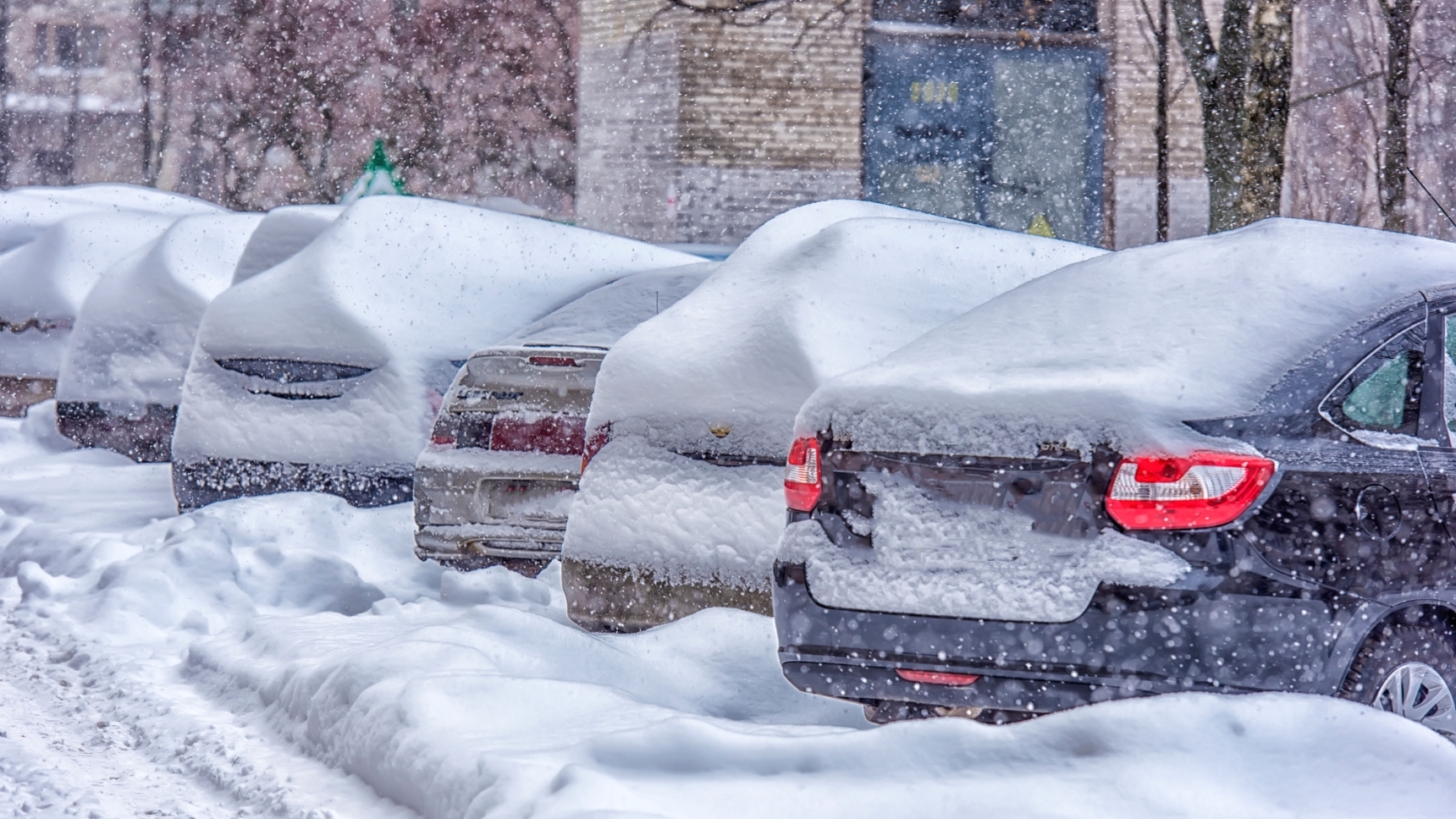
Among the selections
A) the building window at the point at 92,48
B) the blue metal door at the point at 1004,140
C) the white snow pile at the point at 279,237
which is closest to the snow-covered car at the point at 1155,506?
the white snow pile at the point at 279,237

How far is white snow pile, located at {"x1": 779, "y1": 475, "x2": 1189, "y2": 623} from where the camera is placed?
382 centimetres

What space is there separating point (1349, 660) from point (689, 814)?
5.22ft

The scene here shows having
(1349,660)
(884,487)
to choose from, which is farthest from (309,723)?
(1349,660)

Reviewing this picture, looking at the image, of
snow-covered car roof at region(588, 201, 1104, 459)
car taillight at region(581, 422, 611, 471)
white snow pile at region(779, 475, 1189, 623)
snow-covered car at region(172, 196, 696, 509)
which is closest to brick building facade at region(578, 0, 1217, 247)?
snow-covered car at region(172, 196, 696, 509)

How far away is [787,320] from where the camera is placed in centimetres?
532

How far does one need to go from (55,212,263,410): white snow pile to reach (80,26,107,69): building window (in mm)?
51291

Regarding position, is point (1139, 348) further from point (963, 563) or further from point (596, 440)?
point (596, 440)

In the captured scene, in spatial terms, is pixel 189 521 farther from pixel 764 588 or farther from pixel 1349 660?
pixel 1349 660

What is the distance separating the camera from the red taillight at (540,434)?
661cm

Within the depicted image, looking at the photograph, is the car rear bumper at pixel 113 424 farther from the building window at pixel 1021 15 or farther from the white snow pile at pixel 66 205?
the building window at pixel 1021 15

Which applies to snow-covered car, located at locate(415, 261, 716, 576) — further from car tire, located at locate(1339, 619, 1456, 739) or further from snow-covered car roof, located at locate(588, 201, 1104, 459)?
car tire, located at locate(1339, 619, 1456, 739)

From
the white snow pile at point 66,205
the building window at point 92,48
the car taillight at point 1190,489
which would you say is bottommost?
the white snow pile at point 66,205

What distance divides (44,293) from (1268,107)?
8454 mm

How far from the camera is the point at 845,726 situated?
5.01 m
